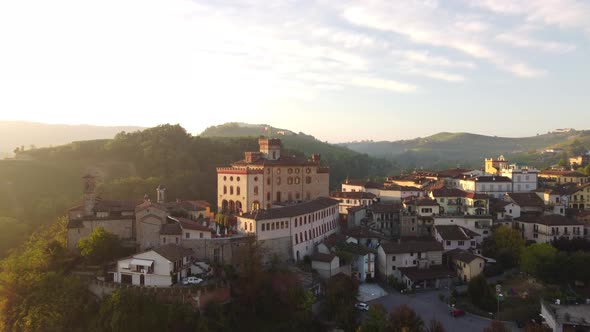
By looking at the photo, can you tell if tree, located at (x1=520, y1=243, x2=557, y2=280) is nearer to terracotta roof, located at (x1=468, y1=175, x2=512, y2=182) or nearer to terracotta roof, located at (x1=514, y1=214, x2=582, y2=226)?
terracotta roof, located at (x1=514, y1=214, x2=582, y2=226)

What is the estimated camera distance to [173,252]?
37.2 metres

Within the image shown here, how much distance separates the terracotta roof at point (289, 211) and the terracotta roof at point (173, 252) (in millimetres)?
6573

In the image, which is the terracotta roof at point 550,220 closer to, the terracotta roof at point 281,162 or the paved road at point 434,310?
the paved road at point 434,310

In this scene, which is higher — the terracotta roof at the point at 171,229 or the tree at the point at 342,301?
the terracotta roof at the point at 171,229

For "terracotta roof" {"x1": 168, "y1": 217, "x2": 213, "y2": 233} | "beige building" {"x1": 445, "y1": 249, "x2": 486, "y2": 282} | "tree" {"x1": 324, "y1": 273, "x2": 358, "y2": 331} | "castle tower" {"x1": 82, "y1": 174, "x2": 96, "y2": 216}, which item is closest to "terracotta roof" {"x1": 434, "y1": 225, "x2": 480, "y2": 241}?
"beige building" {"x1": 445, "y1": 249, "x2": 486, "y2": 282}

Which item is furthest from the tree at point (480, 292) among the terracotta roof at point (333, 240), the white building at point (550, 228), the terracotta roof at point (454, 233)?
the terracotta roof at point (333, 240)

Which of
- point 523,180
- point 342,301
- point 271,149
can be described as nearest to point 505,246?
point 523,180

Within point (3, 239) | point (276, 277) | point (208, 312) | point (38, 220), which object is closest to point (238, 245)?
point (276, 277)

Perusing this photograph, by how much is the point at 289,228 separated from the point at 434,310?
47.1 feet

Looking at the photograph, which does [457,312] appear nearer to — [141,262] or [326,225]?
[326,225]

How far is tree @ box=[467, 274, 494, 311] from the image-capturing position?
130ft

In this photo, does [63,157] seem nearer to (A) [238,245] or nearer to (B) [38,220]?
(B) [38,220]

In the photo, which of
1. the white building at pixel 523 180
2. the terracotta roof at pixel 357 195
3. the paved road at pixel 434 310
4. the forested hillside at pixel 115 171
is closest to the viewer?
the paved road at pixel 434 310

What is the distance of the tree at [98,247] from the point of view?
132 ft
